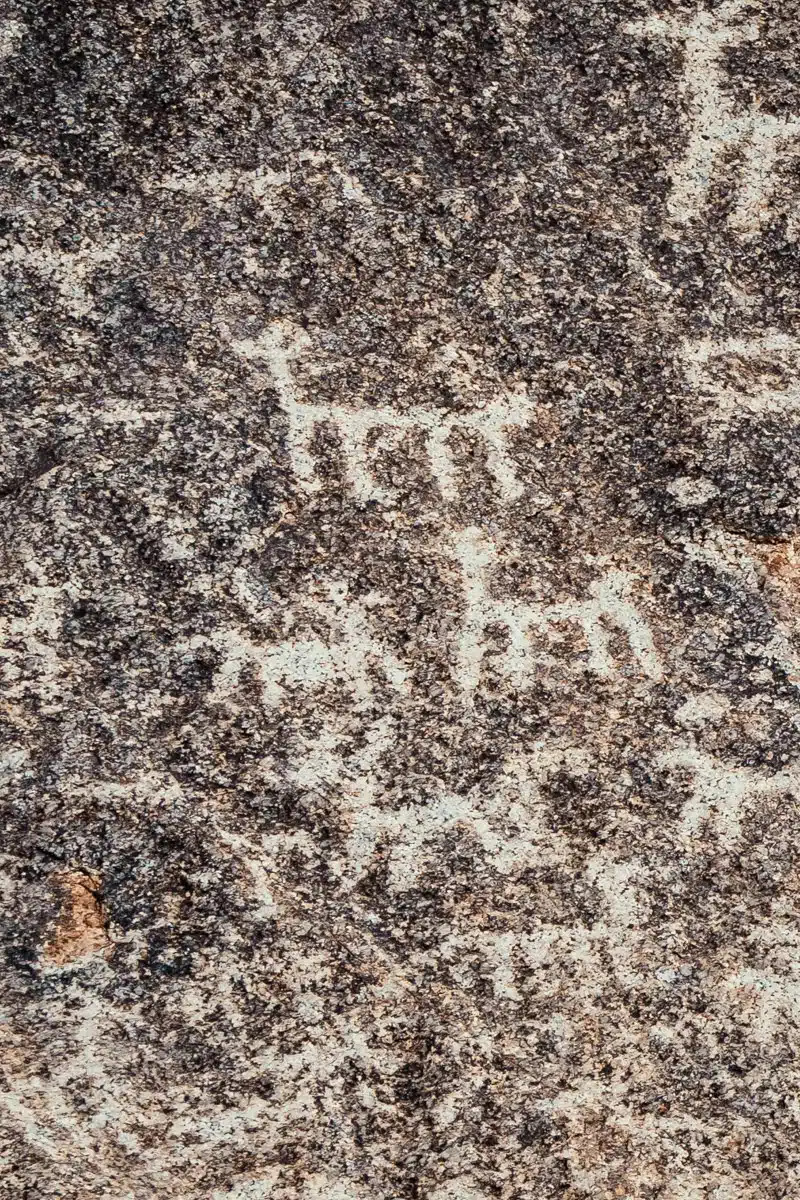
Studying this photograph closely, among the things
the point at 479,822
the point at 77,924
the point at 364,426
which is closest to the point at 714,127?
the point at 364,426

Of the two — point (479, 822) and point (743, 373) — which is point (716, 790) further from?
point (743, 373)

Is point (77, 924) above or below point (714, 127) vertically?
below

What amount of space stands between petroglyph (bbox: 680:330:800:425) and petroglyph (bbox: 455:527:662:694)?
0.70 ft

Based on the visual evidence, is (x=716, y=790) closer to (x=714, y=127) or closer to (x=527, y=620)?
(x=527, y=620)

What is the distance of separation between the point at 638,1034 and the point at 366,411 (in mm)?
707

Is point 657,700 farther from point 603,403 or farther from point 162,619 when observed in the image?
point 162,619

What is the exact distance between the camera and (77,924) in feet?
3.88

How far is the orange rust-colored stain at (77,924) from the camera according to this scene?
1.18m

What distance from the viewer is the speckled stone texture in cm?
119

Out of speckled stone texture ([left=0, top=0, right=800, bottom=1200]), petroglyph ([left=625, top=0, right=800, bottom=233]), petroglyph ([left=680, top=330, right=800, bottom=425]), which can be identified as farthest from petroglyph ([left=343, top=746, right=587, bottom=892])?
petroglyph ([left=625, top=0, right=800, bottom=233])

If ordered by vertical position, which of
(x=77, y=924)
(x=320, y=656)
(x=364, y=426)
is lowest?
(x=77, y=924)

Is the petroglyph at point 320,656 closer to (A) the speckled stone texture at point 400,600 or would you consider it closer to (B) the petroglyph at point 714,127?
(A) the speckled stone texture at point 400,600

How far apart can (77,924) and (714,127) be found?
106 centimetres

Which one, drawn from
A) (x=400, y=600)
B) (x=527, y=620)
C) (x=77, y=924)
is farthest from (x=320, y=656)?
(x=77, y=924)
